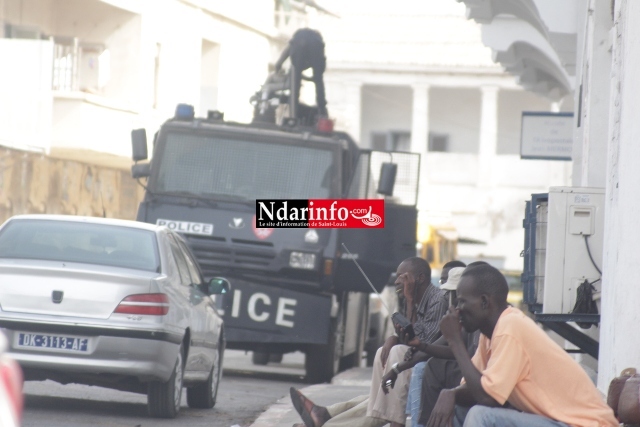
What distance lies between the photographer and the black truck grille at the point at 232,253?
15.3 m

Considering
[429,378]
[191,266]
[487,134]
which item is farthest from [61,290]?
[487,134]

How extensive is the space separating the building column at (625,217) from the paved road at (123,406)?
3.50m

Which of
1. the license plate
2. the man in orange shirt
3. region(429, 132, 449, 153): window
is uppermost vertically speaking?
region(429, 132, 449, 153): window

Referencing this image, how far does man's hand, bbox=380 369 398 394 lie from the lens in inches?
310

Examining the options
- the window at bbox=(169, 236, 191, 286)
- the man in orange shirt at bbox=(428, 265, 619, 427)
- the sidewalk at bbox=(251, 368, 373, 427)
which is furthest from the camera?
the window at bbox=(169, 236, 191, 286)

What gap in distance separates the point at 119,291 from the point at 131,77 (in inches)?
778

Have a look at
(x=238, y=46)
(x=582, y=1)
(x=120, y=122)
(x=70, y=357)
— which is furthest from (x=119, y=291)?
(x=238, y=46)

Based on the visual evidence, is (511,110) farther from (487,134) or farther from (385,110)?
(385,110)

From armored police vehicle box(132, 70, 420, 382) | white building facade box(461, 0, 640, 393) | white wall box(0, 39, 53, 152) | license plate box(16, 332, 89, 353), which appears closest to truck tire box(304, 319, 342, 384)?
armored police vehicle box(132, 70, 420, 382)

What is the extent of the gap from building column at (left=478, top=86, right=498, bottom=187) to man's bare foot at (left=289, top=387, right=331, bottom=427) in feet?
148

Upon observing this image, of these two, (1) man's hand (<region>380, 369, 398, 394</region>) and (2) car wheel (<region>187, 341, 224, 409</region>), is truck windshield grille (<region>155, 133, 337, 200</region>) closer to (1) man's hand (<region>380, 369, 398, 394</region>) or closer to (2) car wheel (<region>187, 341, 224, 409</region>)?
(2) car wheel (<region>187, 341, 224, 409</region>)

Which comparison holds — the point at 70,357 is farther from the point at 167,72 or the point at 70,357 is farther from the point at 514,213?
the point at 514,213

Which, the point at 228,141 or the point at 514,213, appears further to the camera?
the point at 514,213

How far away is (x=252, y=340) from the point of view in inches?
598
